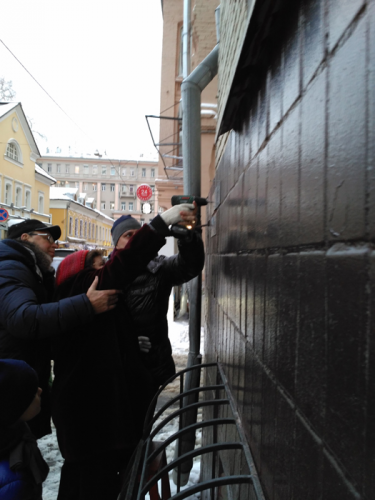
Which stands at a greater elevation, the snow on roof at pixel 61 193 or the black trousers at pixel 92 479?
the snow on roof at pixel 61 193

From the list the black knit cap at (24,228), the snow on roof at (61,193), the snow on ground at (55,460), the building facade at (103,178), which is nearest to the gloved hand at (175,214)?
the black knit cap at (24,228)

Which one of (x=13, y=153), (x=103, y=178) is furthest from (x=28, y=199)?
(x=103, y=178)

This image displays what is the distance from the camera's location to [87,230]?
39.7m

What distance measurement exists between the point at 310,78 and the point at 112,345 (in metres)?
1.66

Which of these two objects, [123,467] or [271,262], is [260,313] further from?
[123,467]

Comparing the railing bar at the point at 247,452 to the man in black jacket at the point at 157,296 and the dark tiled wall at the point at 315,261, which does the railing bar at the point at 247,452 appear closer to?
the dark tiled wall at the point at 315,261

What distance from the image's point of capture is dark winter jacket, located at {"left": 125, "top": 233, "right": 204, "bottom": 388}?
7.67ft

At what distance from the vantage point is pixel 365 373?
1.67 feet

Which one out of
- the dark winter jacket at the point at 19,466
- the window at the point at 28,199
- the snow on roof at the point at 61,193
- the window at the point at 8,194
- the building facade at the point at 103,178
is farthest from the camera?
the building facade at the point at 103,178

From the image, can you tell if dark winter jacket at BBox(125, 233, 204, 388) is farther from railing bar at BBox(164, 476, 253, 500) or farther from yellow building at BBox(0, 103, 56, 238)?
yellow building at BBox(0, 103, 56, 238)

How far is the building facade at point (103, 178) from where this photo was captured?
54375mm

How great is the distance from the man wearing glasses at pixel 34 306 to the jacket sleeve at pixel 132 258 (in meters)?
0.06

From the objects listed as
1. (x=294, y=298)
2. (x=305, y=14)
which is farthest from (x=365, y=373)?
(x=305, y=14)

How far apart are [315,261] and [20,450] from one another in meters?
1.68
